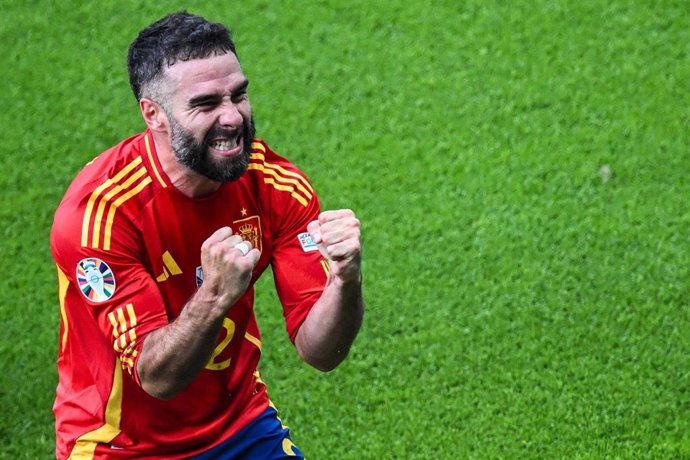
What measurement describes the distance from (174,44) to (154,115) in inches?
9.2

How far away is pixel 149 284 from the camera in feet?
11.6

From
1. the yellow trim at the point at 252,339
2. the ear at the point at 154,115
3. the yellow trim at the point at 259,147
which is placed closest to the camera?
the ear at the point at 154,115

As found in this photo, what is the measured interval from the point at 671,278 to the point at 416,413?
5.08 ft

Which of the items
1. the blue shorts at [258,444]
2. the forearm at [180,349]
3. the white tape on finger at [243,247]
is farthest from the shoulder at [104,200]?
the blue shorts at [258,444]

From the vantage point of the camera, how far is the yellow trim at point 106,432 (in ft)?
12.3

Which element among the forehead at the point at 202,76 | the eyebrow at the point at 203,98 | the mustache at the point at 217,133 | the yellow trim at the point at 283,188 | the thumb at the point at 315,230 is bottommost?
the yellow trim at the point at 283,188

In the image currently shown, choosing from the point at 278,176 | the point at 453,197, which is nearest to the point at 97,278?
the point at 278,176

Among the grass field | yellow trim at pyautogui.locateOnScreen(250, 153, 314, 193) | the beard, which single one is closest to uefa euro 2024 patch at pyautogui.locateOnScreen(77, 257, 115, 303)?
the beard

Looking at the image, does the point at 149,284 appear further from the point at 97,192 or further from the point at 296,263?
the point at 296,263

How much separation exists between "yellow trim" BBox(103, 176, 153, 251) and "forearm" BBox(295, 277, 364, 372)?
639mm

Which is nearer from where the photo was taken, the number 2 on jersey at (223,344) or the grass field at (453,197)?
the number 2 on jersey at (223,344)

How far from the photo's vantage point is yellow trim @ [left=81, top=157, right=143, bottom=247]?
11.5ft

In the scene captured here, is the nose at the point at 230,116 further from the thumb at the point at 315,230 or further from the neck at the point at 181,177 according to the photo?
the thumb at the point at 315,230

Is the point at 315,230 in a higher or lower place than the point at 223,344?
higher
